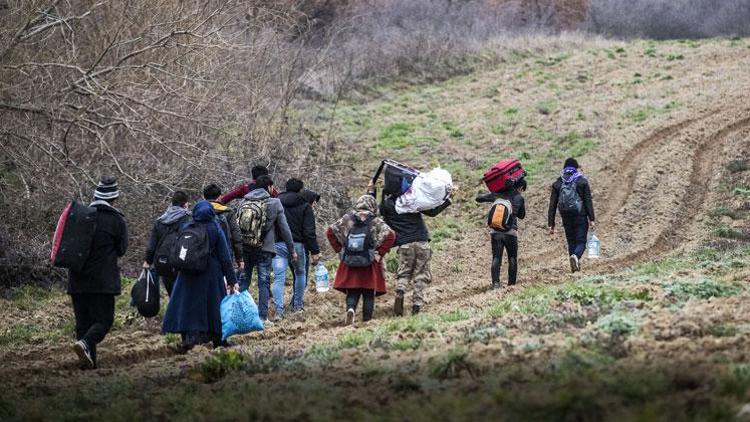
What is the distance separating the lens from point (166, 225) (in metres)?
11.6

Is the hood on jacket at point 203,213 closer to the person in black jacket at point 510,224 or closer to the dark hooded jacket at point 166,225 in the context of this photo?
the dark hooded jacket at point 166,225

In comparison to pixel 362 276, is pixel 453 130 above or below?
above

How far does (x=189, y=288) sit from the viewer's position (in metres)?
11.2

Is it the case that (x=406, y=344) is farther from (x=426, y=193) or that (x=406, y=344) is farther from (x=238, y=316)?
(x=426, y=193)

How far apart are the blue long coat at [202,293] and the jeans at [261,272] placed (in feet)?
6.46

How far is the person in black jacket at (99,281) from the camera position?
10477 millimetres

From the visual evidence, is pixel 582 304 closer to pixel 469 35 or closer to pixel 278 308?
pixel 278 308

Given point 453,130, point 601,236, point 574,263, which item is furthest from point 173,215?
point 453,130

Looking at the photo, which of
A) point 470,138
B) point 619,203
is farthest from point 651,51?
point 619,203

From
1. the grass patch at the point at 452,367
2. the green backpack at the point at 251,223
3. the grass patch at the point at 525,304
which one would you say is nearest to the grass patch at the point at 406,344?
the grass patch at the point at 452,367

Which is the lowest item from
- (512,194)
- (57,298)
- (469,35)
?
(57,298)

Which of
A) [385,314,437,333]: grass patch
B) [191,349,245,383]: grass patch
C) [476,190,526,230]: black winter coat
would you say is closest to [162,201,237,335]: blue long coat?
[191,349,245,383]: grass patch

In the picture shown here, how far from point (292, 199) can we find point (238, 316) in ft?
11.2

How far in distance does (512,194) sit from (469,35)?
28253 millimetres
